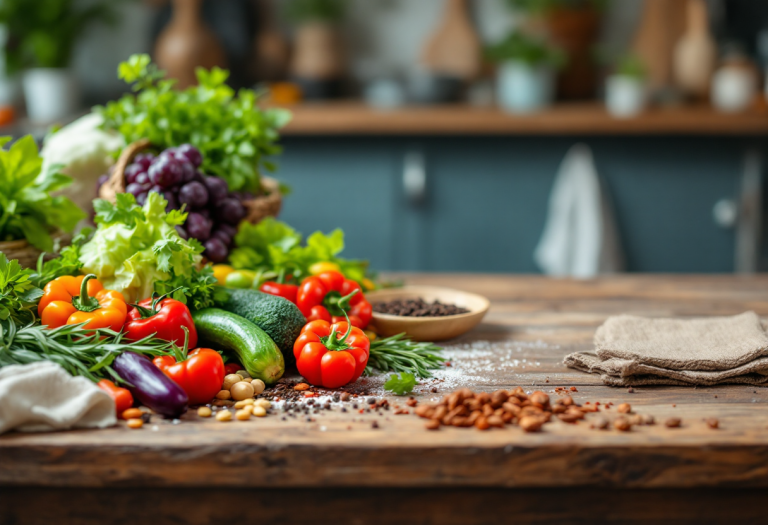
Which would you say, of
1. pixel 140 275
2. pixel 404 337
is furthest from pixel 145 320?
pixel 404 337

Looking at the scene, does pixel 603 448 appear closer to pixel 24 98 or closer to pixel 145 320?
pixel 145 320

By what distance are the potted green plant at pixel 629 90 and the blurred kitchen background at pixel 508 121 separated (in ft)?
0.03

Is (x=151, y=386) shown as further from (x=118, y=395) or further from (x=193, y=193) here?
(x=193, y=193)

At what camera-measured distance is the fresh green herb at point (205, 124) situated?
1.91 meters

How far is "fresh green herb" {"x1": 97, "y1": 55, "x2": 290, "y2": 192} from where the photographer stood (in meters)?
1.91

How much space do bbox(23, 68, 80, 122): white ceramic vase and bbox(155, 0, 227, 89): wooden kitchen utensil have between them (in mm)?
530

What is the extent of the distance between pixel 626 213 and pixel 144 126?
99.5 inches

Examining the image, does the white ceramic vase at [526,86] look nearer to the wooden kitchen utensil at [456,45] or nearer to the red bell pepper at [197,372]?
the wooden kitchen utensil at [456,45]

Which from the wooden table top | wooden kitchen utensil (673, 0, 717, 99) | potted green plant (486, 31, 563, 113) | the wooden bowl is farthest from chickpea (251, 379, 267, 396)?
wooden kitchen utensil (673, 0, 717, 99)

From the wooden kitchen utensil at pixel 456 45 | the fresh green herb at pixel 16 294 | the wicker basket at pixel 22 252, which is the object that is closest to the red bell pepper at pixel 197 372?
the fresh green herb at pixel 16 294

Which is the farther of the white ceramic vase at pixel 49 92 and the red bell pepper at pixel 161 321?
the white ceramic vase at pixel 49 92

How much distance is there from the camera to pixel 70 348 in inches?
50.5

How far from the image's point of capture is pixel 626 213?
12.2 feet

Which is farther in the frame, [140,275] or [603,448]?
[140,275]
